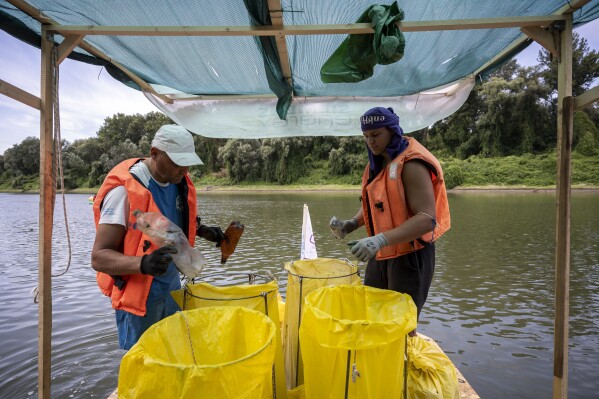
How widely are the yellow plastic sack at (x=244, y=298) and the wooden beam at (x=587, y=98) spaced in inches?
81.6

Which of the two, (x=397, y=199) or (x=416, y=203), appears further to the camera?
(x=397, y=199)

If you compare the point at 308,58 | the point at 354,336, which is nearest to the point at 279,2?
the point at 308,58

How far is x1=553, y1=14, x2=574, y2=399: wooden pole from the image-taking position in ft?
7.30

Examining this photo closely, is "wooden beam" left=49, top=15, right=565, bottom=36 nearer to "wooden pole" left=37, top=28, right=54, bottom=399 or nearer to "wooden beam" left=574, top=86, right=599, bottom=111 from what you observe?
"wooden pole" left=37, top=28, right=54, bottom=399

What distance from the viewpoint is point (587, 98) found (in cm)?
212

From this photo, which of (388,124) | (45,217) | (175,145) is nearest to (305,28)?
(388,124)

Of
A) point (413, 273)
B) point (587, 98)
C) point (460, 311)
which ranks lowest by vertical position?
point (460, 311)

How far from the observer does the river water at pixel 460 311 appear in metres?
4.45

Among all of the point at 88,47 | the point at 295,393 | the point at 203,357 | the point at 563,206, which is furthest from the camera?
the point at 88,47

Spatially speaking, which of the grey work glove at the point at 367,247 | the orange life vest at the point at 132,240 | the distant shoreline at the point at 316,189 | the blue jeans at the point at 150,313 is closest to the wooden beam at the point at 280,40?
the orange life vest at the point at 132,240

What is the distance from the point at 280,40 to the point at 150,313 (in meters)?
1.89

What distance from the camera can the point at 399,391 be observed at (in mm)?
1656

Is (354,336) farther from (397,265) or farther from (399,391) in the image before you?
(397,265)

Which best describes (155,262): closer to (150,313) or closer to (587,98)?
(150,313)
